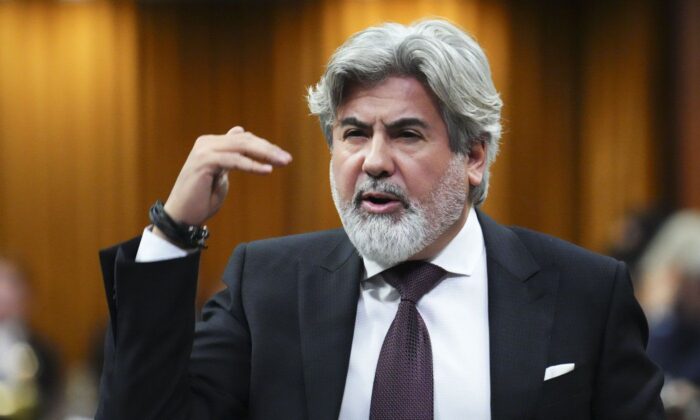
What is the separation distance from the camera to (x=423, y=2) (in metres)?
7.19

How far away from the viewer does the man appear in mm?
2070

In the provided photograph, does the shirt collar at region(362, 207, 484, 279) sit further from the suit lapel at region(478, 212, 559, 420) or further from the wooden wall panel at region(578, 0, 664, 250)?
the wooden wall panel at region(578, 0, 664, 250)

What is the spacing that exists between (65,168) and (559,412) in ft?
19.2

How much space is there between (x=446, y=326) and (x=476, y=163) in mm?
358

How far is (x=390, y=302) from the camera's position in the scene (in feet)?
7.58

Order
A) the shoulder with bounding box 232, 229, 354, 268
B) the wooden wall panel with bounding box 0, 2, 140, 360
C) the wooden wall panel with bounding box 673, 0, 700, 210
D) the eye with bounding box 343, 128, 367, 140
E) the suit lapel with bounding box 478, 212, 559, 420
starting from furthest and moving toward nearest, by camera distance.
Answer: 1. the wooden wall panel with bounding box 0, 2, 140, 360
2. the wooden wall panel with bounding box 673, 0, 700, 210
3. the shoulder with bounding box 232, 229, 354, 268
4. the eye with bounding box 343, 128, 367, 140
5. the suit lapel with bounding box 478, 212, 559, 420

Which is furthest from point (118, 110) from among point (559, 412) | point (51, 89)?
point (559, 412)

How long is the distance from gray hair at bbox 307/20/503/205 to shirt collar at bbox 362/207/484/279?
171 mm

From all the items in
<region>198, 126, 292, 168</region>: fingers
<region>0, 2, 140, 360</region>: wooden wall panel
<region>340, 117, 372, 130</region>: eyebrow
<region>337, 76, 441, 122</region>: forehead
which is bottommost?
Result: <region>0, 2, 140, 360</region>: wooden wall panel

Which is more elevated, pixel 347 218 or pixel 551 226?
Result: pixel 347 218

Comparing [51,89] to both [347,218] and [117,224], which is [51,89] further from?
[347,218]

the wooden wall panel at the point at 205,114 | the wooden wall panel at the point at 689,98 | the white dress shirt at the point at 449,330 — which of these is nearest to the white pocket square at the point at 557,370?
the white dress shirt at the point at 449,330

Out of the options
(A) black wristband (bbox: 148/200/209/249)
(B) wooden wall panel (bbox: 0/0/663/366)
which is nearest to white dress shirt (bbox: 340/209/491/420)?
(A) black wristband (bbox: 148/200/209/249)

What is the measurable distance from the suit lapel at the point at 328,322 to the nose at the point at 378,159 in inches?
9.6
